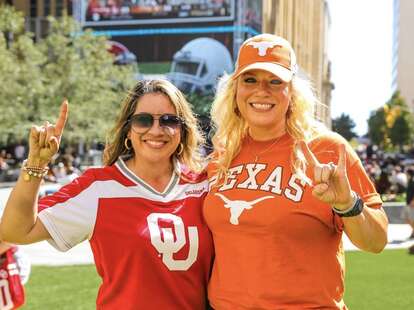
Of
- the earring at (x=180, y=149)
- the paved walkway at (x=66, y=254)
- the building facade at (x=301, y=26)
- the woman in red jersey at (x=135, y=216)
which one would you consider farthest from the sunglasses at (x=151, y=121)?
the building facade at (x=301, y=26)

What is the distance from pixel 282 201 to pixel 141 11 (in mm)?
56161

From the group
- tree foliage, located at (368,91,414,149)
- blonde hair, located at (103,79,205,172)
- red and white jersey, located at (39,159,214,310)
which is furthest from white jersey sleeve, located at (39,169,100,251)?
tree foliage, located at (368,91,414,149)

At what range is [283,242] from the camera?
9.68 feet

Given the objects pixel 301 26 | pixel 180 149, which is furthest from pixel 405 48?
pixel 180 149

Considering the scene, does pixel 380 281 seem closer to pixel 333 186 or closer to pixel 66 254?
pixel 66 254

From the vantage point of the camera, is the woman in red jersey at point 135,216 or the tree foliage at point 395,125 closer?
the woman in red jersey at point 135,216

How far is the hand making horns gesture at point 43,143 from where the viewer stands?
299 cm

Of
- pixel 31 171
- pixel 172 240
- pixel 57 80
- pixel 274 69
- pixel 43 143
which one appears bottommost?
pixel 172 240

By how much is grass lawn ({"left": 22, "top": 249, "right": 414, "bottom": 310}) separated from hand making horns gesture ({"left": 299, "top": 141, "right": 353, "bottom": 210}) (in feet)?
16.9

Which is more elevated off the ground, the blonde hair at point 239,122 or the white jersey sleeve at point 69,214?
the blonde hair at point 239,122

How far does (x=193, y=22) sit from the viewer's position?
2216 inches

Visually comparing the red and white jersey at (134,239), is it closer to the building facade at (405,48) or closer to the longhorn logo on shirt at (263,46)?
the longhorn logo on shirt at (263,46)

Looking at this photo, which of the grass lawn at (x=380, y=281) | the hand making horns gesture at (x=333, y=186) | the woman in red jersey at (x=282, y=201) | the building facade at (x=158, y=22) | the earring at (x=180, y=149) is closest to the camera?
the hand making horns gesture at (x=333, y=186)

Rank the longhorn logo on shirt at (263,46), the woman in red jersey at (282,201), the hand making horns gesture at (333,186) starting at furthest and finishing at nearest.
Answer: the longhorn logo on shirt at (263,46)
the woman in red jersey at (282,201)
the hand making horns gesture at (333,186)
